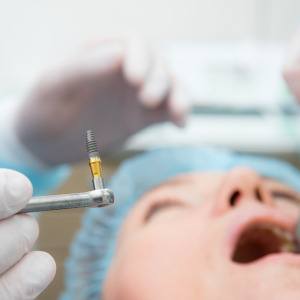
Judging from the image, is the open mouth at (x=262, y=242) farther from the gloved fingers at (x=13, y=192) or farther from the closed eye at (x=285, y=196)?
→ the gloved fingers at (x=13, y=192)

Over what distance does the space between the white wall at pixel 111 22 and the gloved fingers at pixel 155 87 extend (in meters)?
1.04

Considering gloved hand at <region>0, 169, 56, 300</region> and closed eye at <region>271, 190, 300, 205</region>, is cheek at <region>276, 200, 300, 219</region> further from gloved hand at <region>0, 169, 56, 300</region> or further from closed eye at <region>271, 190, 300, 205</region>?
gloved hand at <region>0, 169, 56, 300</region>

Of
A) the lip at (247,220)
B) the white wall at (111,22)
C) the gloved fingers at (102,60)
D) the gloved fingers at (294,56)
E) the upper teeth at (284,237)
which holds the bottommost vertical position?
the upper teeth at (284,237)

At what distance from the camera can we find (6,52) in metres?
2.31

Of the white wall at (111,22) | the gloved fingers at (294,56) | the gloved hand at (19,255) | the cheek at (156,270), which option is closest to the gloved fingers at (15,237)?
the gloved hand at (19,255)

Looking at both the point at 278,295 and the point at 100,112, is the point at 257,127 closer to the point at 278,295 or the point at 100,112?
the point at 100,112

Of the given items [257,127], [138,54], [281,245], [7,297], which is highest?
[138,54]

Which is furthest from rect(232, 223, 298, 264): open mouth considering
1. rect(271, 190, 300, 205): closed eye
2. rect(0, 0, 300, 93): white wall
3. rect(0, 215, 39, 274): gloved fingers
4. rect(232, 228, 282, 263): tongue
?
rect(0, 0, 300, 93): white wall

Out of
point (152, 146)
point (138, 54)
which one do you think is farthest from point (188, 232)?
point (152, 146)

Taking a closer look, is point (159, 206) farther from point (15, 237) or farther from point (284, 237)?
point (15, 237)

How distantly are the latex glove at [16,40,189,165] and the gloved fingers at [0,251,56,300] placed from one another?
658 millimetres

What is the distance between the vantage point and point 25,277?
714 mm

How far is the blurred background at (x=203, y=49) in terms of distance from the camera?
1.96 m

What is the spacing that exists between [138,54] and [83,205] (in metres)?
0.74
